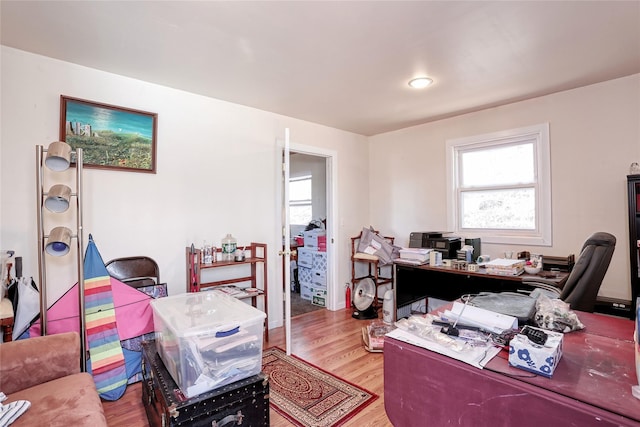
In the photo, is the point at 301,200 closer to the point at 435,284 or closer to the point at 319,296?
the point at 319,296

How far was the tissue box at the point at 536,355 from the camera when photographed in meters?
0.96

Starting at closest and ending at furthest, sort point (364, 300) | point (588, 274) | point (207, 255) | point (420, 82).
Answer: point (588, 274)
point (420, 82)
point (207, 255)
point (364, 300)

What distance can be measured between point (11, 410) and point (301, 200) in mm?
4923

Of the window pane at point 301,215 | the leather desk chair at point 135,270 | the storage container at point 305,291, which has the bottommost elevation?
the storage container at point 305,291

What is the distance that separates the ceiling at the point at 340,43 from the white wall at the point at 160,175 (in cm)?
17

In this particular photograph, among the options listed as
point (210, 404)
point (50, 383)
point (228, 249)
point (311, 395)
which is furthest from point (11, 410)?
point (228, 249)

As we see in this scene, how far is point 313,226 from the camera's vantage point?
5141 mm

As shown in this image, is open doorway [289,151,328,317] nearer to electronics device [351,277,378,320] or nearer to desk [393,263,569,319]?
electronics device [351,277,378,320]

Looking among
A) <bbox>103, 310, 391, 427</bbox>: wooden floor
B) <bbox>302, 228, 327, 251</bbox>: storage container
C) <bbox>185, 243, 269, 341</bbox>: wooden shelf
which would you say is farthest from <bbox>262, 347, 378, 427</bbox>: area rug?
<bbox>302, 228, 327, 251</bbox>: storage container

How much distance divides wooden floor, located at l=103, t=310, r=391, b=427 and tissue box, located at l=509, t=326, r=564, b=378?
48.1 inches

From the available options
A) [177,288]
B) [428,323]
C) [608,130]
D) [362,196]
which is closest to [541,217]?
[608,130]

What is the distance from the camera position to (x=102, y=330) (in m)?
2.26

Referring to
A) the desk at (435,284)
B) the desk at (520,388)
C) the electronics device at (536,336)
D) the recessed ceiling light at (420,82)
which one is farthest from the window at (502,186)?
the electronics device at (536,336)

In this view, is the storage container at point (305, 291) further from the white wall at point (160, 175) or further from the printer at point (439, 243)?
the printer at point (439, 243)
